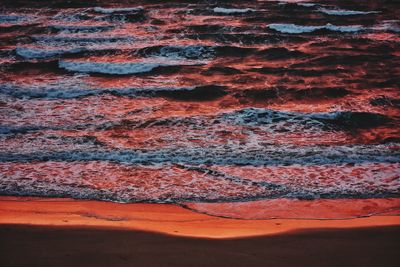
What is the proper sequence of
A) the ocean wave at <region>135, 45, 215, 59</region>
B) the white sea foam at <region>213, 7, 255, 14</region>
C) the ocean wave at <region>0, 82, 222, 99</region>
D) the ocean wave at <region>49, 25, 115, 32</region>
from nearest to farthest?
the ocean wave at <region>0, 82, 222, 99</region>, the ocean wave at <region>135, 45, 215, 59</region>, the ocean wave at <region>49, 25, 115, 32</region>, the white sea foam at <region>213, 7, 255, 14</region>

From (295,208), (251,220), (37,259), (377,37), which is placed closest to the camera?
(37,259)

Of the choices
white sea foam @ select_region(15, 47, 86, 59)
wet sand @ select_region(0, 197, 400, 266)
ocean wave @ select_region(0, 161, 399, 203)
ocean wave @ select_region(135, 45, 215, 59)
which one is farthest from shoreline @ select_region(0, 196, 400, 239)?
white sea foam @ select_region(15, 47, 86, 59)

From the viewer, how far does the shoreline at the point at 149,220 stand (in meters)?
3.92

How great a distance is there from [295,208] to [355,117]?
3201 mm

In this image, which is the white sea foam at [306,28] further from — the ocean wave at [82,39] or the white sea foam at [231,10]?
the ocean wave at [82,39]

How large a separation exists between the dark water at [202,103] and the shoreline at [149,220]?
0.27 metres

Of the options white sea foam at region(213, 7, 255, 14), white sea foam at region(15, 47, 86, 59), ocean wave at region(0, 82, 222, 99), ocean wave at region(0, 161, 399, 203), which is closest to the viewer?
ocean wave at region(0, 161, 399, 203)

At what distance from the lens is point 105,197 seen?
4988 millimetres

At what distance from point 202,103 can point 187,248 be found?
5054 mm

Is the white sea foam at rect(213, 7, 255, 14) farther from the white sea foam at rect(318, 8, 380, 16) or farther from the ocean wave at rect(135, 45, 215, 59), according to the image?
the ocean wave at rect(135, 45, 215, 59)

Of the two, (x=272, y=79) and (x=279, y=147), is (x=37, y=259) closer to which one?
(x=279, y=147)

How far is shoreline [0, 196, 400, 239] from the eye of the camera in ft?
12.9

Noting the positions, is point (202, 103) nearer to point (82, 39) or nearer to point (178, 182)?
point (178, 182)

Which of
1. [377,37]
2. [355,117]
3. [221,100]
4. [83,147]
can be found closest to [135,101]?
[221,100]
